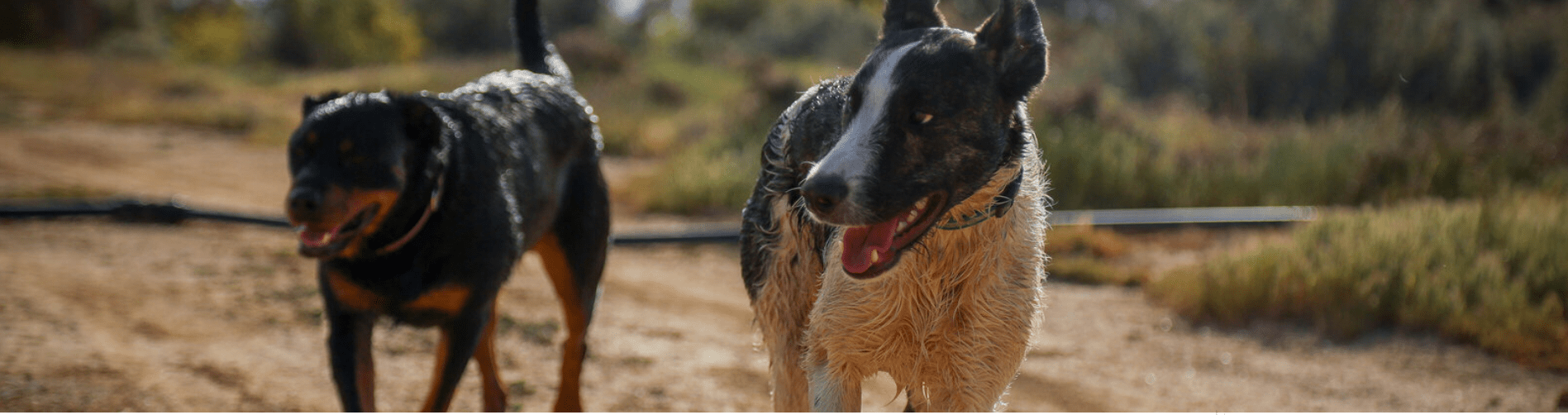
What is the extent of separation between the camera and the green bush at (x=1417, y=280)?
5375mm

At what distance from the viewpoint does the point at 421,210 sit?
3.27 meters

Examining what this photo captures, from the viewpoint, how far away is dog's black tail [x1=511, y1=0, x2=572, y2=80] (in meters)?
4.86

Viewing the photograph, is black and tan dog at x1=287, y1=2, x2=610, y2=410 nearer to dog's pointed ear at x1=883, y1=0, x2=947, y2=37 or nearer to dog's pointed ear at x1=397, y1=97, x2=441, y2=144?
dog's pointed ear at x1=397, y1=97, x2=441, y2=144

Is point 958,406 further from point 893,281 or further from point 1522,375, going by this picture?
point 1522,375

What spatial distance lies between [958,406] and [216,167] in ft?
37.2

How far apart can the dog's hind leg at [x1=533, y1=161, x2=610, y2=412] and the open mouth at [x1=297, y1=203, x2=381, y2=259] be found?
1294mm

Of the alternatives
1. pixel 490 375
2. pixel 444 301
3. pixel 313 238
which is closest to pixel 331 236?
pixel 313 238

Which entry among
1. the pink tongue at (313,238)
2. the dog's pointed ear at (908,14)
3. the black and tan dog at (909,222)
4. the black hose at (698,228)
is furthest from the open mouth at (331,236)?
the black hose at (698,228)

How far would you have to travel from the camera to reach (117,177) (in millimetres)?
10141

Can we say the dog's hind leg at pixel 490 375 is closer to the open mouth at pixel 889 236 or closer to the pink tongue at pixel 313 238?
the pink tongue at pixel 313 238

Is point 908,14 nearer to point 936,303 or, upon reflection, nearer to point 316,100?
point 936,303

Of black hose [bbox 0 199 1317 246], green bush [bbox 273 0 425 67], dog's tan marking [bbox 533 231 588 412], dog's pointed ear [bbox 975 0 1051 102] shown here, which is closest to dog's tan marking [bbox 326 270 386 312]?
dog's tan marking [bbox 533 231 588 412]

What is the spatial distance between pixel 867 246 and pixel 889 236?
0.19 feet

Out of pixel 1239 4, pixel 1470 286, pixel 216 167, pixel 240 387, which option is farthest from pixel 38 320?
pixel 1239 4
